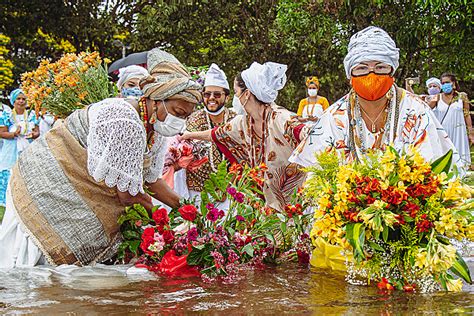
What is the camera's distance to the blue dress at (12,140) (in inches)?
527

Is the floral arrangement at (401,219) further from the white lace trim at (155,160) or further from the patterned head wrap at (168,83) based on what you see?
the white lace trim at (155,160)

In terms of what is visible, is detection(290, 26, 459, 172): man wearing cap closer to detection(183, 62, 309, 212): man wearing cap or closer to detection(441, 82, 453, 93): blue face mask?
detection(183, 62, 309, 212): man wearing cap

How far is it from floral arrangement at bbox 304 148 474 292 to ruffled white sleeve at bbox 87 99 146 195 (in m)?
1.32

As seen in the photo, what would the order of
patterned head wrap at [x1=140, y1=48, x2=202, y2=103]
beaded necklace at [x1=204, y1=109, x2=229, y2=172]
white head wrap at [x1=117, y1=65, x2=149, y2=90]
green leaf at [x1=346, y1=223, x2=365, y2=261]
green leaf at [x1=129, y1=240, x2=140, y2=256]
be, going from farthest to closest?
white head wrap at [x1=117, y1=65, x2=149, y2=90], beaded necklace at [x1=204, y1=109, x2=229, y2=172], green leaf at [x1=129, y1=240, x2=140, y2=256], patterned head wrap at [x1=140, y1=48, x2=202, y2=103], green leaf at [x1=346, y1=223, x2=365, y2=261]

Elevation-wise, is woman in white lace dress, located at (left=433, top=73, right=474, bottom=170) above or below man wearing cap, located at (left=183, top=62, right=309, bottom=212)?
above

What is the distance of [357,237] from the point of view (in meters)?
4.48

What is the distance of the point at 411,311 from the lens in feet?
13.4

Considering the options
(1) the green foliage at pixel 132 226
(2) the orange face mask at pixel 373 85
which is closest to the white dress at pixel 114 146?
(1) the green foliage at pixel 132 226

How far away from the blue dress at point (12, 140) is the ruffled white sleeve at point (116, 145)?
843 cm

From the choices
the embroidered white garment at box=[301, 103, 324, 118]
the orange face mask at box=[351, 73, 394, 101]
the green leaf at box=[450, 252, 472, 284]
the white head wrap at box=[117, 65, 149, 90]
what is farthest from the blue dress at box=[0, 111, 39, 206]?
the green leaf at box=[450, 252, 472, 284]

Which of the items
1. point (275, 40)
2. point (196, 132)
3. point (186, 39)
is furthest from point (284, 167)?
point (186, 39)

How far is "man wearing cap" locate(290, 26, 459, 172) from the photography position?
548cm

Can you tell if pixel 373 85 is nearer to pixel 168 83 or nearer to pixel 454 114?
pixel 168 83

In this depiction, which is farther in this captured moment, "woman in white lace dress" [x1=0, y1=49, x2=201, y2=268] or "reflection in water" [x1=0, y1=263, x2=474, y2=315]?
"woman in white lace dress" [x1=0, y1=49, x2=201, y2=268]
